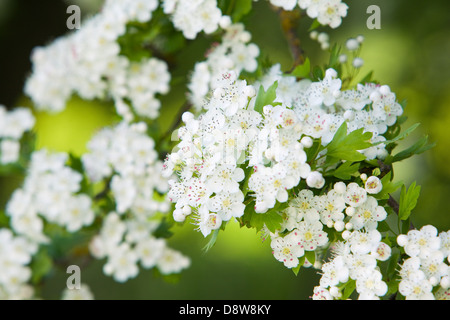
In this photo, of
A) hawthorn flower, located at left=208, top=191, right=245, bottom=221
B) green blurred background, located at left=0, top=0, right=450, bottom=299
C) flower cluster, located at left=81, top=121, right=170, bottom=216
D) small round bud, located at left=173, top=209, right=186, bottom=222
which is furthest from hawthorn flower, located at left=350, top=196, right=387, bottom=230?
green blurred background, located at left=0, top=0, right=450, bottom=299

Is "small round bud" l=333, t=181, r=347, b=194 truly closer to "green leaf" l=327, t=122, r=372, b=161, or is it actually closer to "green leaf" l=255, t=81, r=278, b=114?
"green leaf" l=327, t=122, r=372, b=161

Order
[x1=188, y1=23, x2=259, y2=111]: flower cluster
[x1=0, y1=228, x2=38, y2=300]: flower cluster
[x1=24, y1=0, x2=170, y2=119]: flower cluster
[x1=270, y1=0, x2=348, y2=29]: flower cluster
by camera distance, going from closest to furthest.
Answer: [x1=270, y1=0, x2=348, y2=29]: flower cluster < [x1=188, y1=23, x2=259, y2=111]: flower cluster < [x1=24, y1=0, x2=170, y2=119]: flower cluster < [x1=0, y1=228, x2=38, y2=300]: flower cluster

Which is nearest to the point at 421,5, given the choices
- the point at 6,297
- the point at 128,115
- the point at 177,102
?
the point at 177,102

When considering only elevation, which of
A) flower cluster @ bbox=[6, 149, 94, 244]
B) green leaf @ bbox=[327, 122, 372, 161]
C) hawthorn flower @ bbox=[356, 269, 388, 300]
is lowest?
hawthorn flower @ bbox=[356, 269, 388, 300]

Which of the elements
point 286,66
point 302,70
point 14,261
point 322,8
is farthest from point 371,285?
point 286,66

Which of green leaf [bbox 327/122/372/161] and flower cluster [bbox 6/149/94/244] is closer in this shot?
green leaf [bbox 327/122/372/161]

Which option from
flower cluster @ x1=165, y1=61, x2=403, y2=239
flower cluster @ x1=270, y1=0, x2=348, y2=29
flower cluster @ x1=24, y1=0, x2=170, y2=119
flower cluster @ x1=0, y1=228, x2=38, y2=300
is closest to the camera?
flower cluster @ x1=165, y1=61, x2=403, y2=239
